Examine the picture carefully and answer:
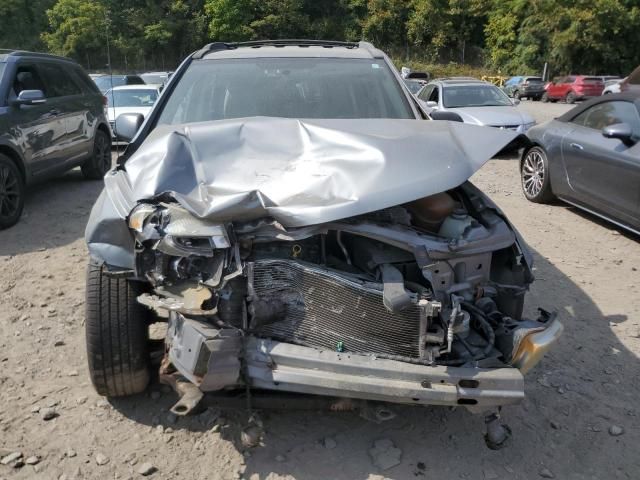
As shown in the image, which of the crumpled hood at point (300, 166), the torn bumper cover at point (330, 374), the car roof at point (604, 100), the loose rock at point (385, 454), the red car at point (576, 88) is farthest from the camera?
the red car at point (576, 88)

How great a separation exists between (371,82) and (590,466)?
279cm

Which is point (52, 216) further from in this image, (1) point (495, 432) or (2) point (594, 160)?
(2) point (594, 160)

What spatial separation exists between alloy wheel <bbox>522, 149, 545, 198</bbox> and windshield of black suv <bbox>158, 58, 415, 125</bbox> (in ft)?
12.6

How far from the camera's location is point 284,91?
12.5 feet

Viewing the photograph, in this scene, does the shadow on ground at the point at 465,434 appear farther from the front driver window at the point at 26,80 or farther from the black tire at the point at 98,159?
the black tire at the point at 98,159

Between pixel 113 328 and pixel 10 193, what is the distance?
14.2 feet

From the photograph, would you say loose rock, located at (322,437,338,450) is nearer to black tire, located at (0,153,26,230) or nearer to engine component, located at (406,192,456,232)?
engine component, located at (406,192,456,232)

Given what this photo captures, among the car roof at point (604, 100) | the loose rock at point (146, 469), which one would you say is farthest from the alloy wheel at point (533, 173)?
the loose rock at point (146, 469)

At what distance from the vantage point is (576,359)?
142 inches

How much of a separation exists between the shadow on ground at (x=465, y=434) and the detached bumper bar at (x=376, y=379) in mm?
547

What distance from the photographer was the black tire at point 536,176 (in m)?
7.01

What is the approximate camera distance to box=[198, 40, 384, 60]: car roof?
14.0 ft

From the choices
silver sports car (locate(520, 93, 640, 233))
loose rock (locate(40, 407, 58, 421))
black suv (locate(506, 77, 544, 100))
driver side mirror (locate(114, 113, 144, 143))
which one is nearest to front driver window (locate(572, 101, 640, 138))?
silver sports car (locate(520, 93, 640, 233))

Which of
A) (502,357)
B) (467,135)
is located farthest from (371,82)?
(502,357)
